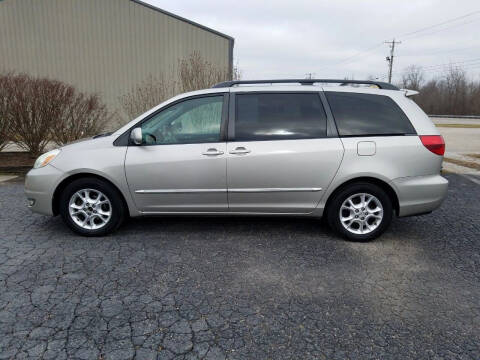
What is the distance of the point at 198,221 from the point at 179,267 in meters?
1.37

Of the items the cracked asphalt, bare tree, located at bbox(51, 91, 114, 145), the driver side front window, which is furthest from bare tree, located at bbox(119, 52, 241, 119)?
the cracked asphalt

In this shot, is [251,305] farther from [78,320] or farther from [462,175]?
[462,175]

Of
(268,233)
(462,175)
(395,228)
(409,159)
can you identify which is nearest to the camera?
(409,159)

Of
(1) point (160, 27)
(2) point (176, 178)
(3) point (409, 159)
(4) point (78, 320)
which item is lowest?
(4) point (78, 320)

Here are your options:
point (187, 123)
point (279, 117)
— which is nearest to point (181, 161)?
point (187, 123)

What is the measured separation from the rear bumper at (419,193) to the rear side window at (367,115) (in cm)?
54

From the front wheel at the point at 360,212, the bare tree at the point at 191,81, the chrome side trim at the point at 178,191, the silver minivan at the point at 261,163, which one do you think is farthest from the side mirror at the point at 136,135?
the bare tree at the point at 191,81

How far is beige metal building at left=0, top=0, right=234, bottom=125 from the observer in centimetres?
1554

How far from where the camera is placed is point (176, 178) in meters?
3.88

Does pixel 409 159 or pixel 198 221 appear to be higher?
pixel 409 159

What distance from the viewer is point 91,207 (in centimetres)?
402

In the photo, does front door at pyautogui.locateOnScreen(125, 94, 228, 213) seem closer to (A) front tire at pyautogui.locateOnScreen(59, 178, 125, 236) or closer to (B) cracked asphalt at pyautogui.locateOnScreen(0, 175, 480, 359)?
(A) front tire at pyautogui.locateOnScreen(59, 178, 125, 236)

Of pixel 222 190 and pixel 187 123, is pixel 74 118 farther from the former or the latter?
pixel 222 190

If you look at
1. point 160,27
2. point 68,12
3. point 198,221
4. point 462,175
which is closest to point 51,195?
point 198,221
